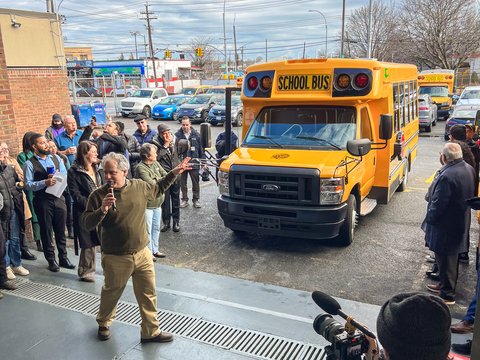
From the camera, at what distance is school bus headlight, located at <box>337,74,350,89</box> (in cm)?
649

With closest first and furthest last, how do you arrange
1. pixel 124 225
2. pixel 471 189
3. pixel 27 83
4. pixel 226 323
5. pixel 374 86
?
pixel 124 225 → pixel 226 323 → pixel 471 189 → pixel 374 86 → pixel 27 83

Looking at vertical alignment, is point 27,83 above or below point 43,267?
above

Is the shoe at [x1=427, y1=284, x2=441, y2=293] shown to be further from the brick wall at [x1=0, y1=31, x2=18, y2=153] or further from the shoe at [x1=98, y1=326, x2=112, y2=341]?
the brick wall at [x1=0, y1=31, x2=18, y2=153]

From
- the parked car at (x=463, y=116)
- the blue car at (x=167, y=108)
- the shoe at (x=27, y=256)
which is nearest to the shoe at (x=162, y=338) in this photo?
the shoe at (x=27, y=256)

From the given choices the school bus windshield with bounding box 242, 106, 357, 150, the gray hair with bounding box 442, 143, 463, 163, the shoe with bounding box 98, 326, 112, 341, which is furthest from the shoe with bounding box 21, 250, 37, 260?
the gray hair with bounding box 442, 143, 463, 163

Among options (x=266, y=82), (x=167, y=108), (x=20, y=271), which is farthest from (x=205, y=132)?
(x=167, y=108)

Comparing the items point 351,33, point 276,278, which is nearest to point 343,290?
A: point 276,278

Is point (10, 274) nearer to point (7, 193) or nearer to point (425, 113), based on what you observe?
point (7, 193)

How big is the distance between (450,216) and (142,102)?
2468 cm

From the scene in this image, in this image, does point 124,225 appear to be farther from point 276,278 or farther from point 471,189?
point 471,189

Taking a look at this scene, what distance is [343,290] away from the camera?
5227mm

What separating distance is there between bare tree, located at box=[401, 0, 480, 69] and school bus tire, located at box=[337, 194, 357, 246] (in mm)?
35953

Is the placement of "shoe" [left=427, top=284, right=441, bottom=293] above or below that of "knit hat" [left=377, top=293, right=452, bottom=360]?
below

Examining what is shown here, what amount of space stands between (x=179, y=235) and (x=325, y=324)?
5495 millimetres
